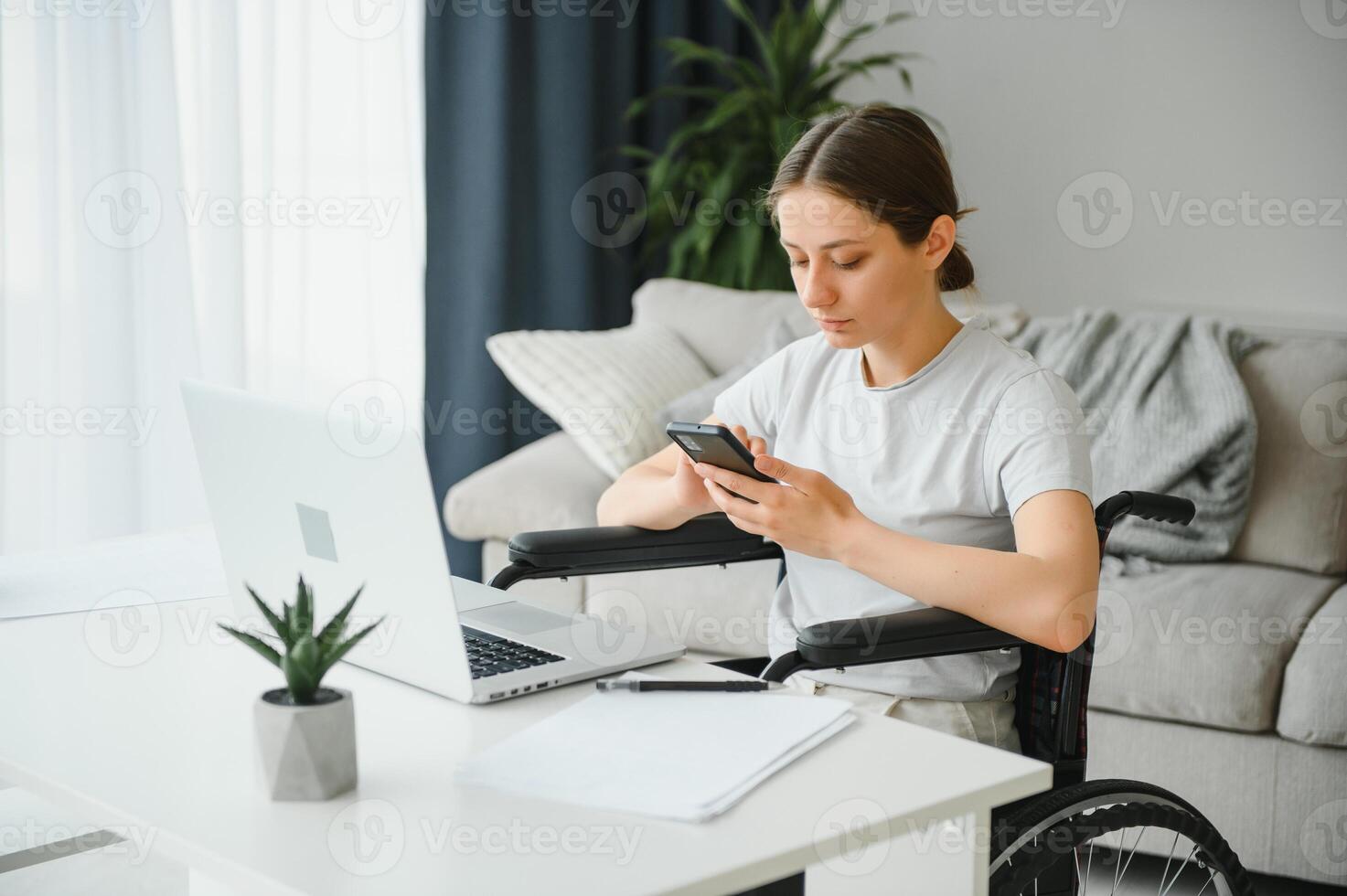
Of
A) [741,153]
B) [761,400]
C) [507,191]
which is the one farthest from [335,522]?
[741,153]

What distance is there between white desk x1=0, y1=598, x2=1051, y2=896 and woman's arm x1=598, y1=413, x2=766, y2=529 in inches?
12.6

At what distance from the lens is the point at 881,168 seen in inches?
55.9

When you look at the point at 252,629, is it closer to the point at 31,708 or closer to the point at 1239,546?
the point at 31,708

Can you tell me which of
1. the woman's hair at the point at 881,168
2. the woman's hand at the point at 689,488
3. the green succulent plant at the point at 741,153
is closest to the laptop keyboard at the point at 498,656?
the woman's hand at the point at 689,488

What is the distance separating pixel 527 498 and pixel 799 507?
134cm

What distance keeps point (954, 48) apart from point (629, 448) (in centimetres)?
184

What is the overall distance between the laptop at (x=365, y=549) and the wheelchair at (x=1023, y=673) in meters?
0.19

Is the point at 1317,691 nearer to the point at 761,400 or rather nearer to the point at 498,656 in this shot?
the point at 761,400

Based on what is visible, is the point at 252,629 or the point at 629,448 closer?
the point at 252,629

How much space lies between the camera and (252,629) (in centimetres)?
132

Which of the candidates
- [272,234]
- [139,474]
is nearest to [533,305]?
[272,234]

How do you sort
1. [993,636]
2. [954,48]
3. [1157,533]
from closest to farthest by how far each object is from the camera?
[993,636], [1157,533], [954,48]

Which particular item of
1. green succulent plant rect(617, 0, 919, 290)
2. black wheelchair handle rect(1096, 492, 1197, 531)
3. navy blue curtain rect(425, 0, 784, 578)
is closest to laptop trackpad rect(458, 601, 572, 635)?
black wheelchair handle rect(1096, 492, 1197, 531)

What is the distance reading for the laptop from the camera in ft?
3.39
